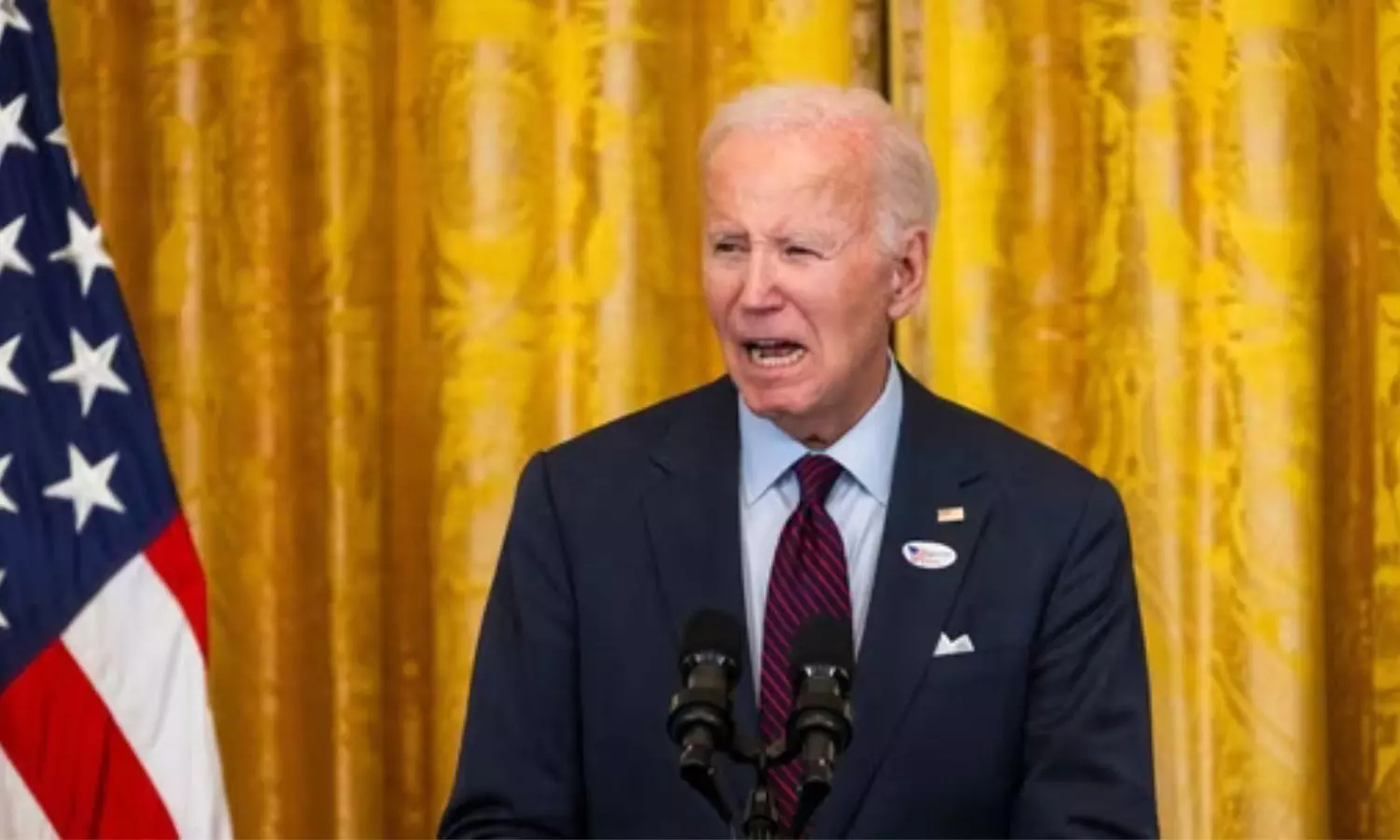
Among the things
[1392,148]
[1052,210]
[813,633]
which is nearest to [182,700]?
[813,633]

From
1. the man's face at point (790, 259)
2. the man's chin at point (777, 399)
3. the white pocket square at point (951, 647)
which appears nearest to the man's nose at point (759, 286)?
the man's face at point (790, 259)

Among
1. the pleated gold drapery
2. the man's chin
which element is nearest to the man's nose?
the man's chin

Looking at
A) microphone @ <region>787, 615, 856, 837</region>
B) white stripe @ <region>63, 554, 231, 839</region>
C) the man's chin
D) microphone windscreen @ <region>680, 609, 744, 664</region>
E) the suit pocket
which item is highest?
the man's chin

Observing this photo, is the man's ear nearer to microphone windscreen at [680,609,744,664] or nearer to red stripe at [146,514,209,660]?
microphone windscreen at [680,609,744,664]

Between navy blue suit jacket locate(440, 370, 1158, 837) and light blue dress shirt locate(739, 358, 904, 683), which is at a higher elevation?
light blue dress shirt locate(739, 358, 904, 683)

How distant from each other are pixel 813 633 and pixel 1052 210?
5.46 ft

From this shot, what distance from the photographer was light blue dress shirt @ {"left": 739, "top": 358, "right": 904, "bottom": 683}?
2385 mm

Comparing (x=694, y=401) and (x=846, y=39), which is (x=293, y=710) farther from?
(x=846, y=39)

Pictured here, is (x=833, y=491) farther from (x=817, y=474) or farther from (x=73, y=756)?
(x=73, y=756)

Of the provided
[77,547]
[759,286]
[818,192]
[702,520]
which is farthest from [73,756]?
[818,192]

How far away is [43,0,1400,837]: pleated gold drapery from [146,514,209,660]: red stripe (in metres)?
0.54

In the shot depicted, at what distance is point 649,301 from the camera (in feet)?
10.6

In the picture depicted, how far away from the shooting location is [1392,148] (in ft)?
10.2

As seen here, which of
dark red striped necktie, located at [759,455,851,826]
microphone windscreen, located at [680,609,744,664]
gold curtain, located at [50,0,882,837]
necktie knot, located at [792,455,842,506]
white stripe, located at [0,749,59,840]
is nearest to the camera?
microphone windscreen, located at [680,609,744,664]
